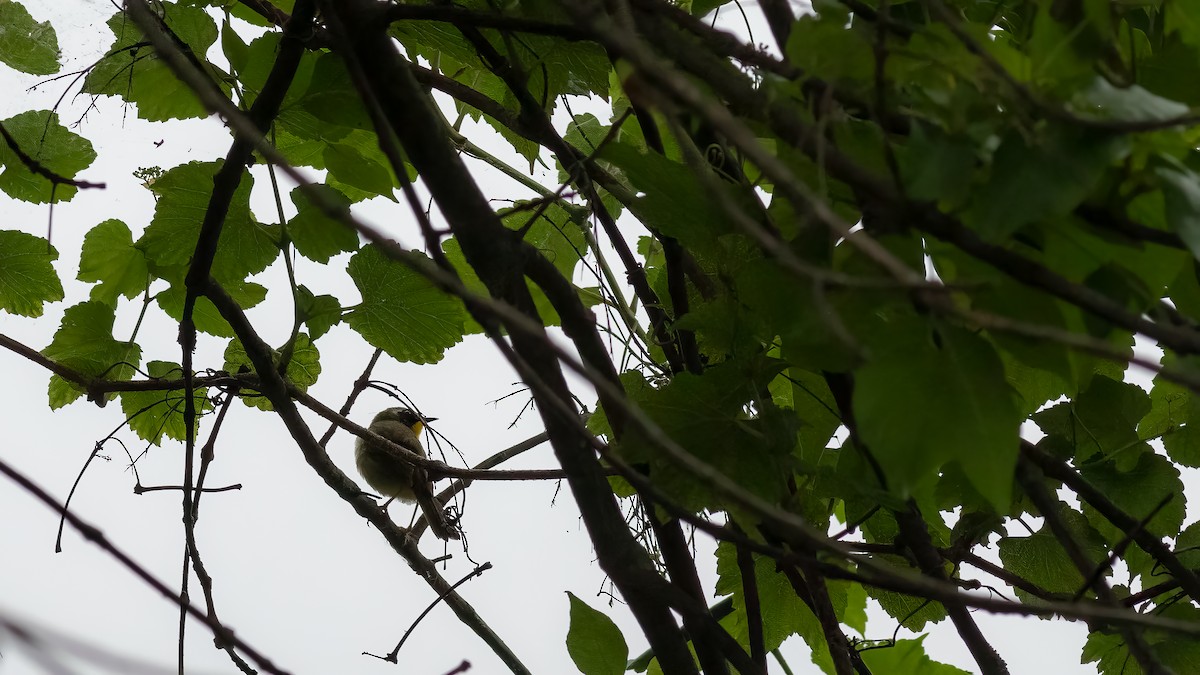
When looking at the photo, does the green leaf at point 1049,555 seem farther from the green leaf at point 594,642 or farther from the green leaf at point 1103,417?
the green leaf at point 594,642

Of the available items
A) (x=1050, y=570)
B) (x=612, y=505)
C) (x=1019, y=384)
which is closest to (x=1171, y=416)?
(x=1050, y=570)

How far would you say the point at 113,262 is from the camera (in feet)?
3.92

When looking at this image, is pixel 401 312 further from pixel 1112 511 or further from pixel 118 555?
pixel 1112 511

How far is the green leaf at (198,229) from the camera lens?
3.37 feet

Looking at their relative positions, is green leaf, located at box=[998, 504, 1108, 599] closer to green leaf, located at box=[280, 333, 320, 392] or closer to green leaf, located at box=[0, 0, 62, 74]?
green leaf, located at box=[280, 333, 320, 392]

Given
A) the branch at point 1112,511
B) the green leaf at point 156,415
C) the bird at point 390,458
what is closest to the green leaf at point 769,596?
the branch at point 1112,511

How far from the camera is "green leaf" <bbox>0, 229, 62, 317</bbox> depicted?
1200mm

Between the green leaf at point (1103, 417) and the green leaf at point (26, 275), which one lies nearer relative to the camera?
the green leaf at point (1103, 417)

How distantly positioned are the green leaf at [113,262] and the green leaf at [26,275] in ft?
0.15

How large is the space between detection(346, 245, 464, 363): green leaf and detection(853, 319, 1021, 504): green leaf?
0.68 metres

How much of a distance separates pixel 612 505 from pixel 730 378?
0.15 meters

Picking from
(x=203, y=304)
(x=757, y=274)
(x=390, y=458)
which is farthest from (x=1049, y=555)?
(x=390, y=458)

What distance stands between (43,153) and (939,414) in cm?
109

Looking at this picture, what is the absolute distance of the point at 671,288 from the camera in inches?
37.9
